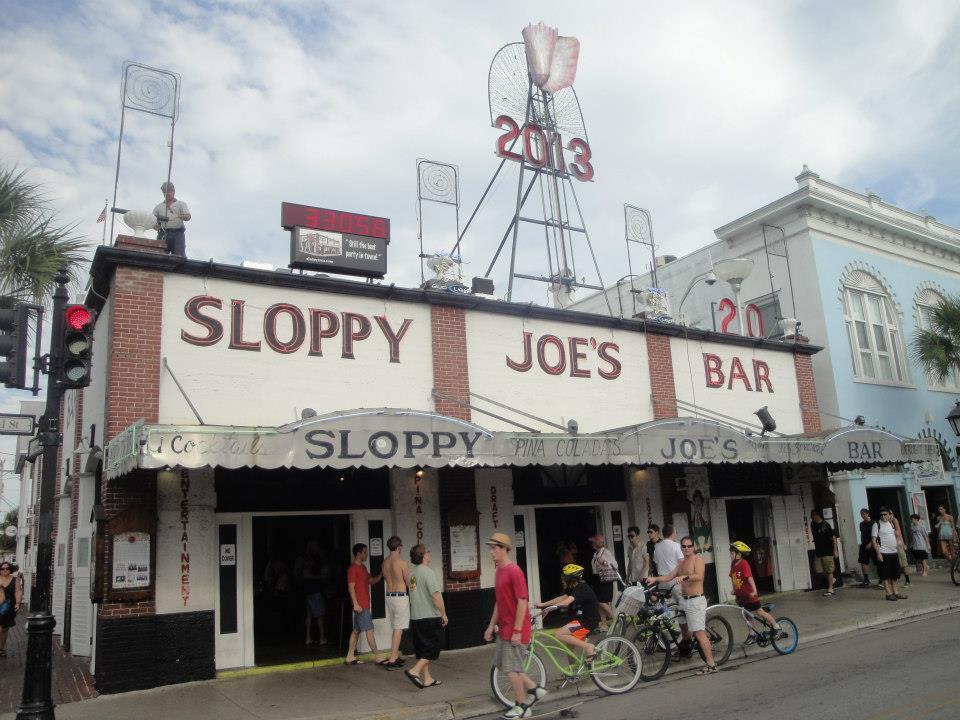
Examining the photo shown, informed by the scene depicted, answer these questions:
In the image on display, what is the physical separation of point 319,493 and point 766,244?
15565 millimetres

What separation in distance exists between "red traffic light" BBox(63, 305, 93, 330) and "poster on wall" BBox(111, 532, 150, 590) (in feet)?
10.0

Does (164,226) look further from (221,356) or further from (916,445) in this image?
(916,445)

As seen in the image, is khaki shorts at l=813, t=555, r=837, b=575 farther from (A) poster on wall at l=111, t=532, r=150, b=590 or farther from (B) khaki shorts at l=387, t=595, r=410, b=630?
(A) poster on wall at l=111, t=532, r=150, b=590

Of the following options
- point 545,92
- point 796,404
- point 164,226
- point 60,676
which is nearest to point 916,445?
point 796,404

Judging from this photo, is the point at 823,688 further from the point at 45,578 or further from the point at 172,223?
Result: the point at 172,223

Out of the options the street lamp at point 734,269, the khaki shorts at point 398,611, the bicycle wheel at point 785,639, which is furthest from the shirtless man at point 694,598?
the street lamp at point 734,269

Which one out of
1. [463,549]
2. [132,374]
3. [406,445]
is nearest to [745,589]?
[463,549]

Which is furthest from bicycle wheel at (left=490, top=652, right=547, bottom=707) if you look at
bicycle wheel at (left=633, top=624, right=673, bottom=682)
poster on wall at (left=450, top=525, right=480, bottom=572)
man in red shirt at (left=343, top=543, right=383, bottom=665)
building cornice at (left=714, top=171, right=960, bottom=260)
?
building cornice at (left=714, top=171, right=960, bottom=260)

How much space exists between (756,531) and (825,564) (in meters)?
1.55

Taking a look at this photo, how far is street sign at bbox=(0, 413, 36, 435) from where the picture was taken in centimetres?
1013

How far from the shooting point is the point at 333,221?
13.7m

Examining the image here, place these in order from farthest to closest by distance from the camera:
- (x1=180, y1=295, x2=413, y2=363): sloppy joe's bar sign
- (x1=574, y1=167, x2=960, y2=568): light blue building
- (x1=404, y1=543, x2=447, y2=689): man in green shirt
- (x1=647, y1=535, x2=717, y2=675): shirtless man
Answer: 1. (x1=574, y1=167, x2=960, y2=568): light blue building
2. (x1=180, y1=295, x2=413, y2=363): sloppy joe's bar sign
3. (x1=647, y1=535, x2=717, y2=675): shirtless man
4. (x1=404, y1=543, x2=447, y2=689): man in green shirt

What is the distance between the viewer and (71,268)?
11.6 meters

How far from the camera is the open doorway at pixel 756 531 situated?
693 inches
